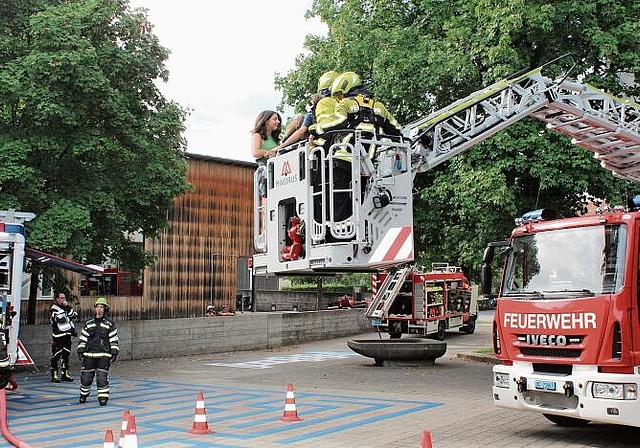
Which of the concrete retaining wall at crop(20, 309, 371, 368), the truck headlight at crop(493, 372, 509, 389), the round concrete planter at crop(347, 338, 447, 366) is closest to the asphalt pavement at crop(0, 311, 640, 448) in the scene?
the round concrete planter at crop(347, 338, 447, 366)

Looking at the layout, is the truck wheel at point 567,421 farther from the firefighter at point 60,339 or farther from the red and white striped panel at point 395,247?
the firefighter at point 60,339

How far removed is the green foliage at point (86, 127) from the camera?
16.4 metres

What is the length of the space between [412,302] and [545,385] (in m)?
17.0

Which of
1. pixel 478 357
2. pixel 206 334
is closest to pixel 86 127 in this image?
pixel 206 334

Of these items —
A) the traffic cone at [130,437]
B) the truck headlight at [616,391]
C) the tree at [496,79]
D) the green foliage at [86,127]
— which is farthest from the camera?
the tree at [496,79]

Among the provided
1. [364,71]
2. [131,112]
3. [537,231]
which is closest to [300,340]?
[364,71]

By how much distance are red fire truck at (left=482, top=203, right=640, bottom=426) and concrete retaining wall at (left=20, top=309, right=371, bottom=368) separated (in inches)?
495

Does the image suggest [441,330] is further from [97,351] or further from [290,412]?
[290,412]

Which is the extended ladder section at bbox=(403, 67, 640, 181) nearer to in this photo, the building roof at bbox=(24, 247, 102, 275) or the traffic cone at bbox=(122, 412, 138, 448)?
the building roof at bbox=(24, 247, 102, 275)

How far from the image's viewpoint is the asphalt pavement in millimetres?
9719

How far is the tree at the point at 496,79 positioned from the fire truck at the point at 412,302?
4.05 meters

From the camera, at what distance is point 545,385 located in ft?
29.6

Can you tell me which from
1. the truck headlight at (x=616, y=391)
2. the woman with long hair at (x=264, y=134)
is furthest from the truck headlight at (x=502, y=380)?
the woman with long hair at (x=264, y=134)

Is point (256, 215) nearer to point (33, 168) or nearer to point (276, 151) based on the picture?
point (276, 151)
